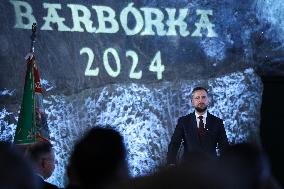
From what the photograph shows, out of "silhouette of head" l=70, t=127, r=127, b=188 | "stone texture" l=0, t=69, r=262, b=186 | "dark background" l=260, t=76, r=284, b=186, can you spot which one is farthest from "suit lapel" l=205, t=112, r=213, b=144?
"silhouette of head" l=70, t=127, r=127, b=188

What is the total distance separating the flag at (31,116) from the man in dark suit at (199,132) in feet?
2.99

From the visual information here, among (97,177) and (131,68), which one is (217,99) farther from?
(97,177)

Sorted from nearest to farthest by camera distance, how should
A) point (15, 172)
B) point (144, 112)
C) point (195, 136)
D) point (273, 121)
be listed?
point (15, 172)
point (195, 136)
point (144, 112)
point (273, 121)

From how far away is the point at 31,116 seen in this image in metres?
3.58

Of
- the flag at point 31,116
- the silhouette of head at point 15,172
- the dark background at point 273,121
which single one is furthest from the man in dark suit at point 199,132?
the silhouette of head at point 15,172

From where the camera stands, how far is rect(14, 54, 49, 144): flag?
3.51 metres

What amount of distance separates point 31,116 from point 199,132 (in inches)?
46.6

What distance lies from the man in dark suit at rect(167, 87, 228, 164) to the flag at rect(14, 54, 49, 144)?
Answer: 911mm

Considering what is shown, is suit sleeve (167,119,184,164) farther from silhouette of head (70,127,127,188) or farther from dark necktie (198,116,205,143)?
silhouette of head (70,127,127,188)

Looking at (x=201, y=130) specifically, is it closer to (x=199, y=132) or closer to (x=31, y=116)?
(x=199, y=132)

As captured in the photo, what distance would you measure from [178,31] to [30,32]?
4.33 feet

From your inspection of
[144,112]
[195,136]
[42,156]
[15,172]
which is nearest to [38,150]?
[42,156]

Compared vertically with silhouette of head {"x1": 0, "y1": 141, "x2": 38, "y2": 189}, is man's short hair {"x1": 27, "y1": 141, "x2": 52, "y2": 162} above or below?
below

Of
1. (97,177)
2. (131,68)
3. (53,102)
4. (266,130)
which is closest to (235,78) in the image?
(266,130)
